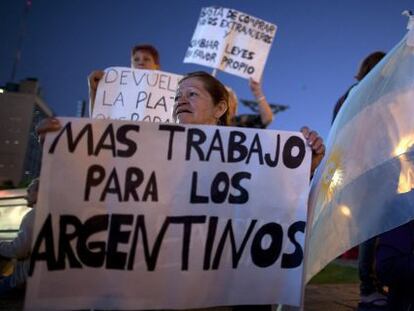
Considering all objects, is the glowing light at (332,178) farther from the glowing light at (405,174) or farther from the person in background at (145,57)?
the person in background at (145,57)

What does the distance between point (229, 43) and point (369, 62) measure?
2.77 m

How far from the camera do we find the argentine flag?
81.0 inches

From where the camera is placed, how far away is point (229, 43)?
20.3 feet

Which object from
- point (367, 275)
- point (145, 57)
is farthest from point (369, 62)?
point (145, 57)

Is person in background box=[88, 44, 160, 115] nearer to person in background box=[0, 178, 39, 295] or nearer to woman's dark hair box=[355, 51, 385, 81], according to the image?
person in background box=[0, 178, 39, 295]

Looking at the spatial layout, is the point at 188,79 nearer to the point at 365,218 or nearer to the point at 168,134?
the point at 168,134

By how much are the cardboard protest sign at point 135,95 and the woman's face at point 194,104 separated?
146 centimetres

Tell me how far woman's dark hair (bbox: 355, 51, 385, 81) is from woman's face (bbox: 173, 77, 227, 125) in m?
1.87

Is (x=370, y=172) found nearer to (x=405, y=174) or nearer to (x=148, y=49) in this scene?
(x=405, y=174)

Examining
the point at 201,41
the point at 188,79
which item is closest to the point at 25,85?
the point at 201,41

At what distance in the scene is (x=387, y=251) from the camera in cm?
219

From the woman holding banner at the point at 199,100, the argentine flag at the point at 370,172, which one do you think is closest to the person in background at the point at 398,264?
the argentine flag at the point at 370,172

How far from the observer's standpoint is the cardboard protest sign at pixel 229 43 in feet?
20.1

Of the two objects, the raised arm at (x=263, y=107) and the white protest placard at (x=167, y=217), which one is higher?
the raised arm at (x=263, y=107)
